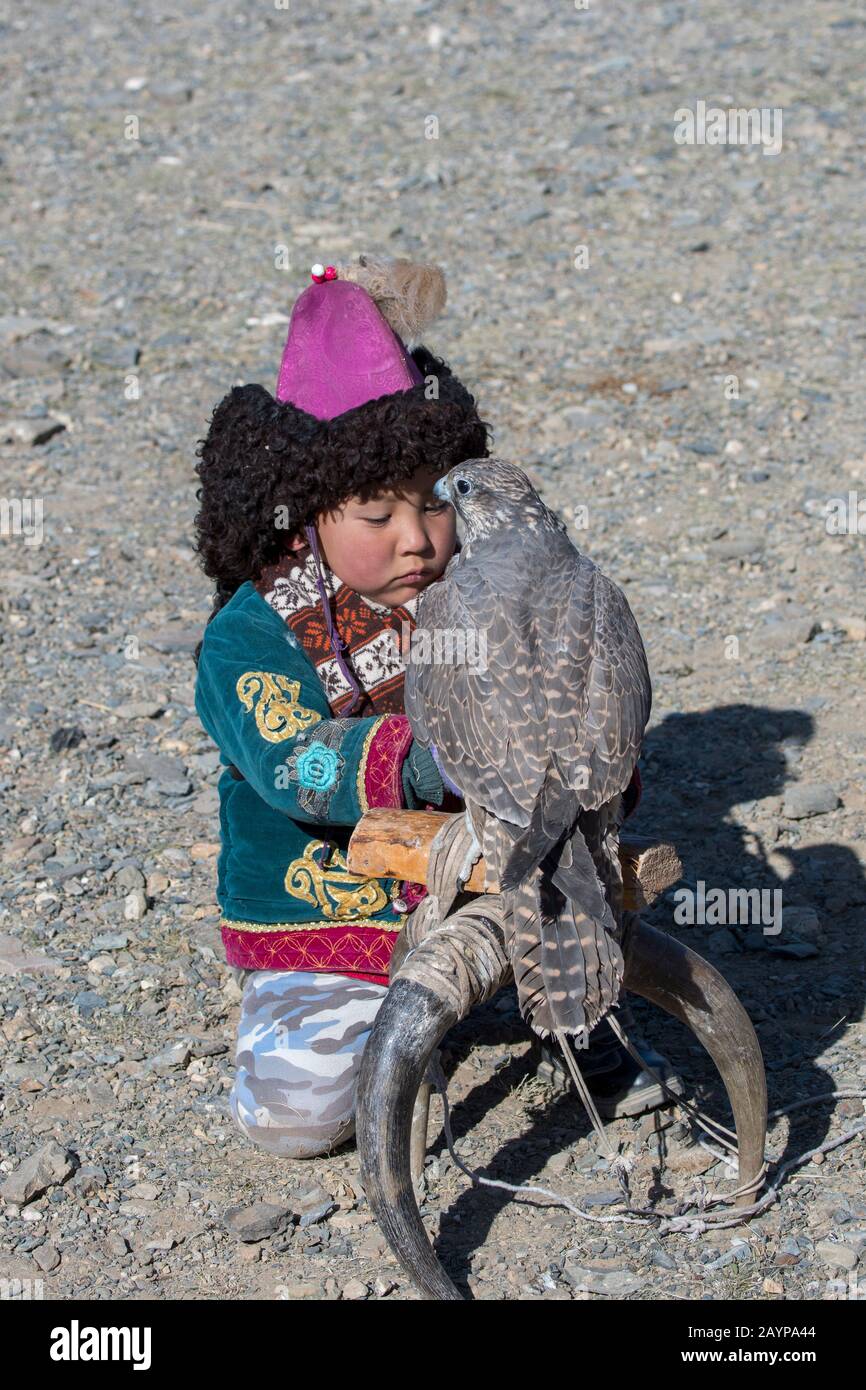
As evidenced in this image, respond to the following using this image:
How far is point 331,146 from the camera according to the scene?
10.1m


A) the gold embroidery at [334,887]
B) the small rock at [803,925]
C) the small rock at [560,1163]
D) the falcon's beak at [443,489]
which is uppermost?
the falcon's beak at [443,489]

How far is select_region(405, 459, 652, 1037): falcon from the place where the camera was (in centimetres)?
287

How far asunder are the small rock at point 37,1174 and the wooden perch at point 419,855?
1080mm

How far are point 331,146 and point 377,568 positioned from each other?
7255mm

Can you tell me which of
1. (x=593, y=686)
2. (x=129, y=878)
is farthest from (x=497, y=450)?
(x=593, y=686)

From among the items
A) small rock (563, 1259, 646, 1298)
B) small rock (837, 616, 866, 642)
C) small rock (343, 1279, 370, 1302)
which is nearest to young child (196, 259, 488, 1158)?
small rock (343, 1279, 370, 1302)

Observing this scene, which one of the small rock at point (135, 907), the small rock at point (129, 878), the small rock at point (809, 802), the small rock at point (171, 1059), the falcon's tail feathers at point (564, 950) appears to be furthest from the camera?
the small rock at point (809, 802)

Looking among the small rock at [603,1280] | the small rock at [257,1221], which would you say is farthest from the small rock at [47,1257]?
the small rock at [603,1280]

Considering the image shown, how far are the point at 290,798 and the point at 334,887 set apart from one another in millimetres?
445

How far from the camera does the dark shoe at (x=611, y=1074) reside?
12.4 feet

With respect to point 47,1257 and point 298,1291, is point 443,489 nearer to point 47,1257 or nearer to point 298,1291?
point 298,1291

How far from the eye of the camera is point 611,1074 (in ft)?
12.6

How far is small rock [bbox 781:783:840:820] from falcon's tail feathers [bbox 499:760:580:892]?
213cm

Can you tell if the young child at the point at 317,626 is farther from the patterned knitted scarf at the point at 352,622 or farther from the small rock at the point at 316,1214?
the small rock at the point at 316,1214
